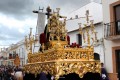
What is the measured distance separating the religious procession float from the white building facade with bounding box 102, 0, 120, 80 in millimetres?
8687

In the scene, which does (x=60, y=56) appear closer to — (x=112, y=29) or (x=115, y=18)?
(x=112, y=29)

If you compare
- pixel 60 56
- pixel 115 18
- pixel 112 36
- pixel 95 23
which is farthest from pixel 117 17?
pixel 60 56

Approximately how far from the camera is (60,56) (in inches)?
204

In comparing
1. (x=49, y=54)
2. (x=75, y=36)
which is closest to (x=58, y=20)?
(x=49, y=54)

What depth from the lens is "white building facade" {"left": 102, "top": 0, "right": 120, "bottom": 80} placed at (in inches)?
573

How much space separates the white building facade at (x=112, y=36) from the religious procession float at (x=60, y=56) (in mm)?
8687

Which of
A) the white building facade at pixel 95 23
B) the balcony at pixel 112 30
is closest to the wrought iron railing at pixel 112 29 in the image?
the balcony at pixel 112 30

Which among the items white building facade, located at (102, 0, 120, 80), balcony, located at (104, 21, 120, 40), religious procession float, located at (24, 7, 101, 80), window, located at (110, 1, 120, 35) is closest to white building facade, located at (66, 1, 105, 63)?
white building facade, located at (102, 0, 120, 80)

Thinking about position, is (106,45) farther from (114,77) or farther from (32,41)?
(32,41)

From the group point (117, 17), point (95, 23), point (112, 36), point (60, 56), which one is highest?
point (117, 17)

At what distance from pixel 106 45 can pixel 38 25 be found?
20.3 feet

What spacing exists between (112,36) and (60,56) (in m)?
9.68

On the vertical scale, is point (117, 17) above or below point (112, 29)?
above

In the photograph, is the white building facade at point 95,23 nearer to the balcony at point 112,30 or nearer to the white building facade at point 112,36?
the white building facade at point 112,36
